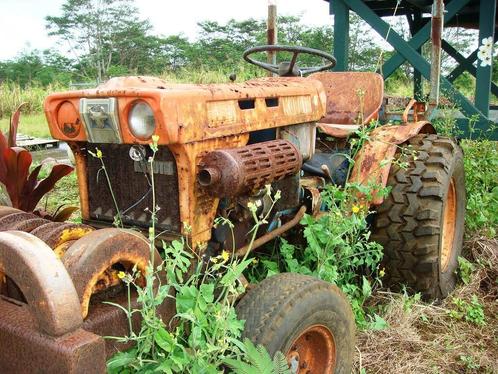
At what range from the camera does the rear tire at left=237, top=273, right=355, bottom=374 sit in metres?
1.80

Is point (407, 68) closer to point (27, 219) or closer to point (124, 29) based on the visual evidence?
point (124, 29)

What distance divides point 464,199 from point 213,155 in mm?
2169

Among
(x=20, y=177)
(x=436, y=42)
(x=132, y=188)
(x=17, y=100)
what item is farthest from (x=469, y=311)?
(x=17, y=100)

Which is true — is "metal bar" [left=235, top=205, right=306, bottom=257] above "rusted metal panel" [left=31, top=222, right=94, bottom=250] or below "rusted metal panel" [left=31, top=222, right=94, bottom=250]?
below

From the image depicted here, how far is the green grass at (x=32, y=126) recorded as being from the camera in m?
10.2

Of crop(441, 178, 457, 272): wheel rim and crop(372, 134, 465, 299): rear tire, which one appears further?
crop(441, 178, 457, 272): wheel rim

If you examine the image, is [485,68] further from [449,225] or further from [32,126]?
[32,126]

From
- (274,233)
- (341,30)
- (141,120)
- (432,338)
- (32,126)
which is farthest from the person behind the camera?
(32,126)

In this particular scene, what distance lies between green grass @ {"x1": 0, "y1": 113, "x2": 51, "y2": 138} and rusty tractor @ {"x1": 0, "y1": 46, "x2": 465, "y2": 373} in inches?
316

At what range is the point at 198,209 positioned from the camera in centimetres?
200

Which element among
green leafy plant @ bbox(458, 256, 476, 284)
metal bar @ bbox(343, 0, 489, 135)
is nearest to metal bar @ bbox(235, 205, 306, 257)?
green leafy plant @ bbox(458, 256, 476, 284)

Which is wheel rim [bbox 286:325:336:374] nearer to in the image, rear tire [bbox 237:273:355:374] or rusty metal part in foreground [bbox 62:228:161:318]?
rear tire [bbox 237:273:355:374]

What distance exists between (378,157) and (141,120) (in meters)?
1.43

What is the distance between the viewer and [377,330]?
105 inches
